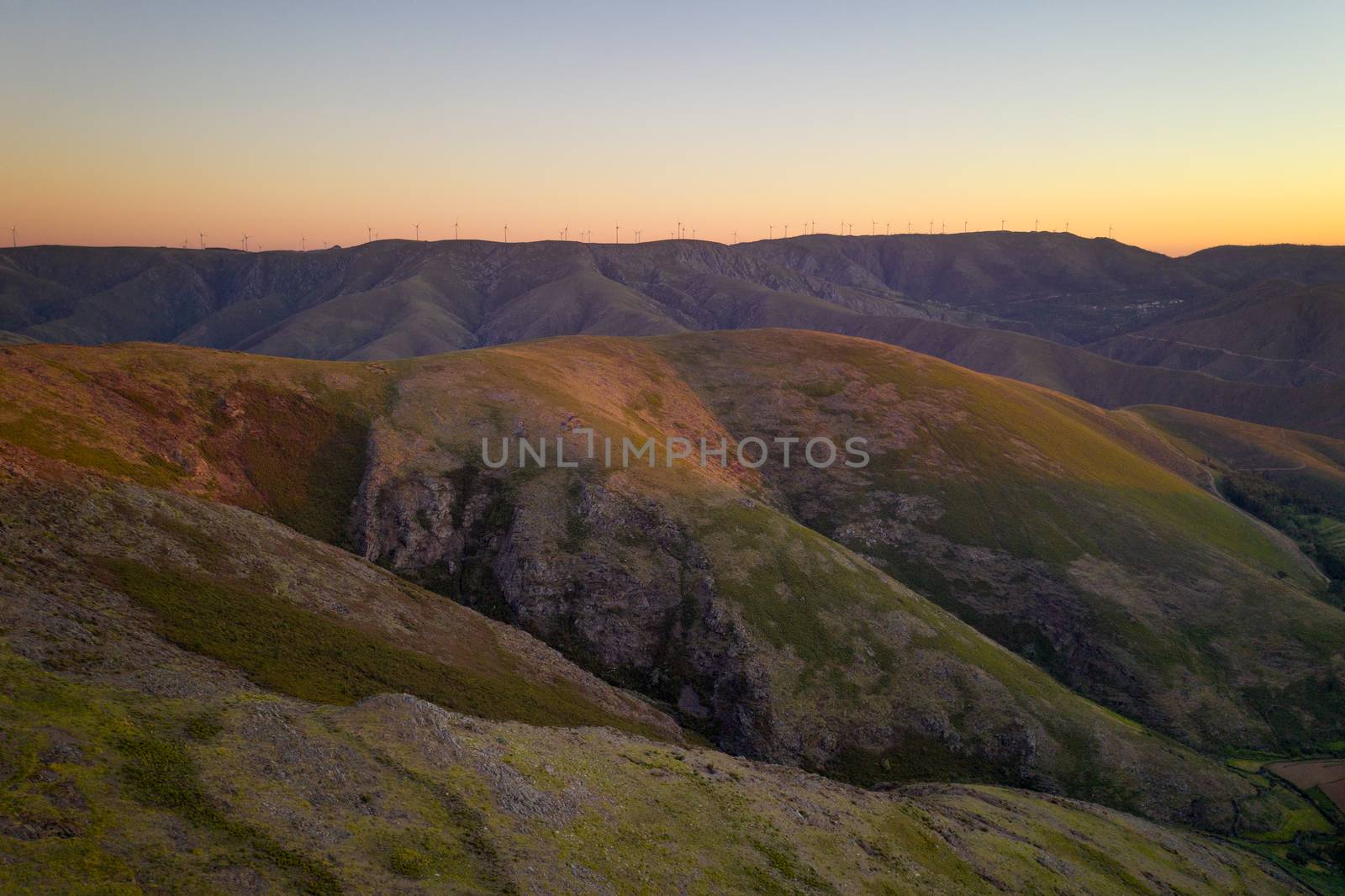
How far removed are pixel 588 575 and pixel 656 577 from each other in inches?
334

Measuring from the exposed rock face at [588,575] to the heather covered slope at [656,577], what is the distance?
0.24 m

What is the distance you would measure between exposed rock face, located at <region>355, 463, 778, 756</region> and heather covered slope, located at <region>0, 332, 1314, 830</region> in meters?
0.24

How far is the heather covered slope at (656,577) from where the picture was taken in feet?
255

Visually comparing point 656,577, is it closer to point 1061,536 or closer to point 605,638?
point 605,638

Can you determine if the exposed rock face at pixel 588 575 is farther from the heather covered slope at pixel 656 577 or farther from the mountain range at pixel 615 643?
the mountain range at pixel 615 643

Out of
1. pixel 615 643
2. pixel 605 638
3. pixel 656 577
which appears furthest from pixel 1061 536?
pixel 605 638

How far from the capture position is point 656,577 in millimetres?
90625

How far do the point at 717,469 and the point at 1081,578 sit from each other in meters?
64.1

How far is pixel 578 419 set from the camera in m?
114

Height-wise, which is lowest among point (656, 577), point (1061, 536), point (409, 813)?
point (1061, 536)

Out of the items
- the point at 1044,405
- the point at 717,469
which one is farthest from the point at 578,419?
the point at 1044,405

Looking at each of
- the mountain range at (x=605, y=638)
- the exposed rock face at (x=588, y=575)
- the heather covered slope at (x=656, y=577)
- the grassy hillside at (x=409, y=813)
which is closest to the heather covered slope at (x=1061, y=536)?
the mountain range at (x=605, y=638)

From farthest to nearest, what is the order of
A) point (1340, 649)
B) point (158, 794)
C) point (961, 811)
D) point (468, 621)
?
point (1340, 649) → point (468, 621) → point (961, 811) → point (158, 794)

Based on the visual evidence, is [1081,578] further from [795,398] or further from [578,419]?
[578,419]
